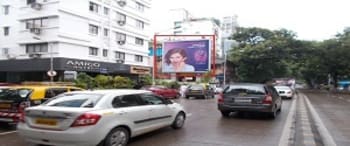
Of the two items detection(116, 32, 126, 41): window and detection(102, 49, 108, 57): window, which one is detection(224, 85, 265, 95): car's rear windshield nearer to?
detection(102, 49, 108, 57): window

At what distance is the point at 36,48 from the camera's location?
3681 cm

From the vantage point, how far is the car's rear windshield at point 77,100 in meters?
7.41

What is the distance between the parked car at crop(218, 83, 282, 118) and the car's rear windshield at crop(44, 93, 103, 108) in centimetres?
667

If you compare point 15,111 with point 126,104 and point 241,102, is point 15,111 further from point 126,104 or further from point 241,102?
point 241,102

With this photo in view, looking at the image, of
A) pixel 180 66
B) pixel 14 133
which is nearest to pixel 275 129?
pixel 14 133

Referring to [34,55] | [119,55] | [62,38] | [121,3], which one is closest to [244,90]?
[62,38]

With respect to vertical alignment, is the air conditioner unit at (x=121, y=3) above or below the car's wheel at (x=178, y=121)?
above

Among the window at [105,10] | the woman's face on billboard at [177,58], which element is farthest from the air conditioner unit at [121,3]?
the woman's face on billboard at [177,58]

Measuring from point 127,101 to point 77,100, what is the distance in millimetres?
1122

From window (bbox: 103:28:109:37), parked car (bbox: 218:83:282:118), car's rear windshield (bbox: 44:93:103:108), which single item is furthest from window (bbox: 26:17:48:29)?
car's rear windshield (bbox: 44:93:103:108)

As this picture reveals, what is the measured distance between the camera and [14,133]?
31.0 ft

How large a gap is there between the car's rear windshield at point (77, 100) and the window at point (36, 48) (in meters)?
30.0

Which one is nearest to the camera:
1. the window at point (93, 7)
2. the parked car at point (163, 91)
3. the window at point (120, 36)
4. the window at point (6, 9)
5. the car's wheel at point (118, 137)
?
the car's wheel at point (118, 137)

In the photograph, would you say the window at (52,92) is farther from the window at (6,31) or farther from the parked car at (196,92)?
the window at (6,31)
